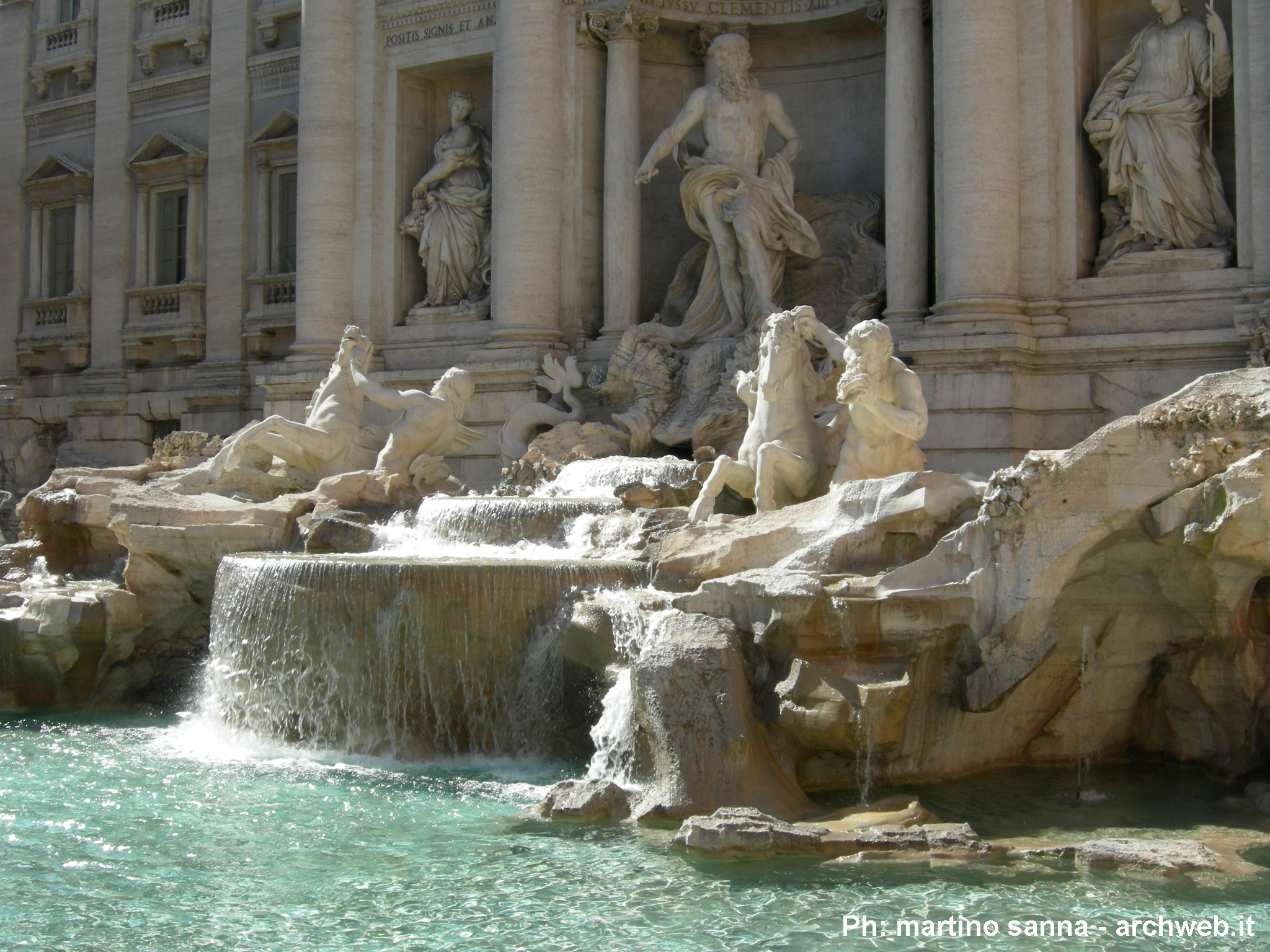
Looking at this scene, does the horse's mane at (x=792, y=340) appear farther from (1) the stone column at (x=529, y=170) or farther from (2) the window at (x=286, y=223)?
(2) the window at (x=286, y=223)

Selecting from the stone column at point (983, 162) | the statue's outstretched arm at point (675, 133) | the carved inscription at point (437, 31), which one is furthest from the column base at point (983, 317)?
the carved inscription at point (437, 31)

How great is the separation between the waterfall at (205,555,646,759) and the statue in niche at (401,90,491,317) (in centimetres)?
717

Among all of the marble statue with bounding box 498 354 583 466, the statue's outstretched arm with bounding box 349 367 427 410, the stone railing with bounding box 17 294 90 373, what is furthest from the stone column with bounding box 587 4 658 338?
the stone railing with bounding box 17 294 90 373

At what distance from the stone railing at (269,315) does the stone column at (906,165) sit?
8639mm

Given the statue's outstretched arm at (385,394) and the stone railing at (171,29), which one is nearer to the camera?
the statue's outstretched arm at (385,394)

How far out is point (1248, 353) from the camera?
1136 cm

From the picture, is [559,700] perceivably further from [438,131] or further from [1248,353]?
[438,131]

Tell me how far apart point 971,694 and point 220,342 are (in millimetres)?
14006

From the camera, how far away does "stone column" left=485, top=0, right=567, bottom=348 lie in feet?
48.8

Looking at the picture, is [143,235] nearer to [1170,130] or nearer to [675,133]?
[675,133]

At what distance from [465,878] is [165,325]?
15.1 meters

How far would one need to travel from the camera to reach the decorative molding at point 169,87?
1950cm

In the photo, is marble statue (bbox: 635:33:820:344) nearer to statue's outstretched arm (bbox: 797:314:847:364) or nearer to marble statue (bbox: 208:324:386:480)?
marble statue (bbox: 208:324:386:480)

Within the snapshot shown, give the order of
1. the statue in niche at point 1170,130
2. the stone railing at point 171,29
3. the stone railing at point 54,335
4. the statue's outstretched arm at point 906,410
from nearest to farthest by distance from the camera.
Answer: the statue's outstretched arm at point 906,410, the statue in niche at point 1170,130, the stone railing at point 171,29, the stone railing at point 54,335
